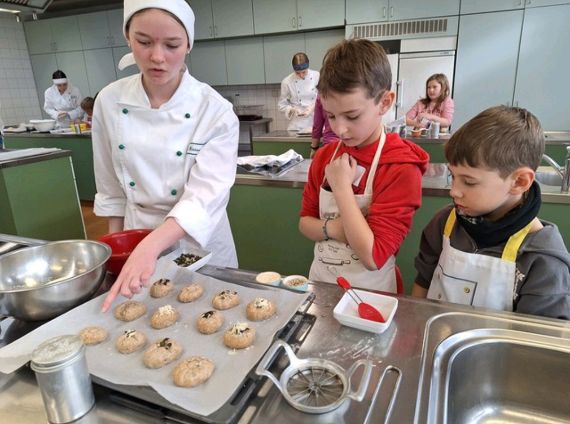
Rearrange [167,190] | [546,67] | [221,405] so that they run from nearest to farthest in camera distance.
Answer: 1. [221,405]
2. [167,190]
3. [546,67]

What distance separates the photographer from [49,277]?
94 cm

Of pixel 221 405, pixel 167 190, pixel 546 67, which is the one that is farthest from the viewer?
pixel 546 67

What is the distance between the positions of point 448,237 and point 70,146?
4.40 m

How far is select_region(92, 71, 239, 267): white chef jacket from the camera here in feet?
3.53

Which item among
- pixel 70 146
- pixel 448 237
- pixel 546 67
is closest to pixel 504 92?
pixel 546 67

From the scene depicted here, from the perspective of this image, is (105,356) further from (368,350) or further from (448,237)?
(448,237)

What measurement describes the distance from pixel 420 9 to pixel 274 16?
5.50ft

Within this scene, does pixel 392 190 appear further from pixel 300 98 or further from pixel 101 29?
pixel 101 29

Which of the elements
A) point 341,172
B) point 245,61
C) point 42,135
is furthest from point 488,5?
point 42,135

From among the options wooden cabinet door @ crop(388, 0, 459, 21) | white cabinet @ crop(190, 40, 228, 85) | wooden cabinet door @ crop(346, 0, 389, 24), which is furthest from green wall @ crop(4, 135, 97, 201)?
wooden cabinet door @ crop(388, 0, 459, 21)

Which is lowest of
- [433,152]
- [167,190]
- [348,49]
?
[433,152]

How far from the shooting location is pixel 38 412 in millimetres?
572

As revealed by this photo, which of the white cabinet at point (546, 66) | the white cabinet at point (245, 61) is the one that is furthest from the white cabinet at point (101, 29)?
the white cabinet at point (546, 66)

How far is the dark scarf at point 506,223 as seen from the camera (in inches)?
31.1
